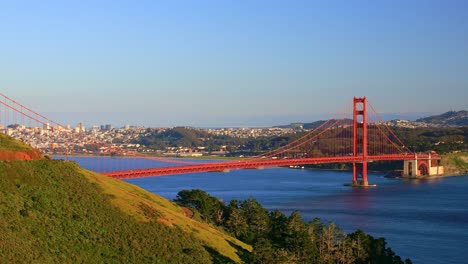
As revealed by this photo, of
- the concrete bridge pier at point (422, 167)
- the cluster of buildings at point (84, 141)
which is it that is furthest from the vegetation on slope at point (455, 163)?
the cluster of buildings at point (84, 141)

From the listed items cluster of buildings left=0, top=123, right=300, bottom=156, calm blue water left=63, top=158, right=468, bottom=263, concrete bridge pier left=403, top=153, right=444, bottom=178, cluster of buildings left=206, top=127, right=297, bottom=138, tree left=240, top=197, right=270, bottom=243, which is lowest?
calm blue water left=63, top=158, right=468, bottom=263

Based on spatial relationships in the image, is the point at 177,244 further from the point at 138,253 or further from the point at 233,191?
the point at 233,191

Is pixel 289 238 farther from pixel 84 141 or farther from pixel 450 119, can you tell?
pixel 450 119

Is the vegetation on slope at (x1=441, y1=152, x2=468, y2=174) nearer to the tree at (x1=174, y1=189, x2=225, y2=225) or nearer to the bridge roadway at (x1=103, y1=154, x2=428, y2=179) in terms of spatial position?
the bridge roadway at (x1=103, y1=154, x2=428, y2=179)

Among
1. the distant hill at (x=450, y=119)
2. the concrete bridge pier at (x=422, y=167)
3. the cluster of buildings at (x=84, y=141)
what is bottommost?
the concrete bridge pier at (x=422, y=167)

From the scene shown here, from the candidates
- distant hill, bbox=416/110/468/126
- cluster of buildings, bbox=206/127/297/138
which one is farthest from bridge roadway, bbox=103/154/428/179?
distant hill, bbox=416/110/468/126

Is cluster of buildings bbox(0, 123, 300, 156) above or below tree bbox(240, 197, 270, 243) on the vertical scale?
above

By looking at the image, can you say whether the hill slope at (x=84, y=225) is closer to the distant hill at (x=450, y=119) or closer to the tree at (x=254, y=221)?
the tree at (x=254, y=221)

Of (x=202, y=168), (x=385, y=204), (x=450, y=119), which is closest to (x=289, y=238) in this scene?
(x=202, y=168)
